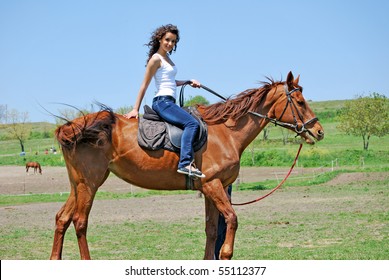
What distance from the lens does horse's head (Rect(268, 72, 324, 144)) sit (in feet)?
25.5

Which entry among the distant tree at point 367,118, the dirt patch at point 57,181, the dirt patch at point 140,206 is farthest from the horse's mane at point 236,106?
the distant tree at point 367,118

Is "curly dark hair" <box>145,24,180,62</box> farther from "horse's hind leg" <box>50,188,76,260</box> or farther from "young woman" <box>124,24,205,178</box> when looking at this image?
"horse's hind leg" <box>50,188,76,260</box>

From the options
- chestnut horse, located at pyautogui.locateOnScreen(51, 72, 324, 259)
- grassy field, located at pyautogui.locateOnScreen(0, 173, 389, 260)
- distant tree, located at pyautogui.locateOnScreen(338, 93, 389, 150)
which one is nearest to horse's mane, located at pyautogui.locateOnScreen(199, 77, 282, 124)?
chestnut horse, located at pyautogui.locateOnScreen(51, 72, 324, 259)

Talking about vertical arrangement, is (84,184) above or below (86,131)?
below

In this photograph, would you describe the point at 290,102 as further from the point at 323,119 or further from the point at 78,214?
the point at 323,119

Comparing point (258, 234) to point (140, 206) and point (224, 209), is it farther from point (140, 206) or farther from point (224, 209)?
point (140, 206)

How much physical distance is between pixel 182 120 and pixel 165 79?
0.58m

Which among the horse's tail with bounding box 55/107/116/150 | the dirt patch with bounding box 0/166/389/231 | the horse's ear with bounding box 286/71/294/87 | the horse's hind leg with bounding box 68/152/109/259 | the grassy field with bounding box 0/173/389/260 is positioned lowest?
the dirt patch with bounding box 0/166/389/231

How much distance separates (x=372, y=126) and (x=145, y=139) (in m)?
54.9

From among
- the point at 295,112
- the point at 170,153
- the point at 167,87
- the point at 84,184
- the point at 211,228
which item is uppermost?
the point at 167,87

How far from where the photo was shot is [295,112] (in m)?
7.79

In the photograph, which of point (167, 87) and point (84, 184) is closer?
point (84, 184)

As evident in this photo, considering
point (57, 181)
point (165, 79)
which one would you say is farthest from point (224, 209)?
point (57, 181)

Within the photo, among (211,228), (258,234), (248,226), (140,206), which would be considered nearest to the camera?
(211,228)
